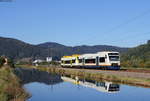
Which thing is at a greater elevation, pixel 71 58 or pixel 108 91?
pixel 71 58

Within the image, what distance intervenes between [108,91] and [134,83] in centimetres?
588

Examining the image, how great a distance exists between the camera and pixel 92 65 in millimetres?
84312

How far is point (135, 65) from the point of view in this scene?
95.2 m

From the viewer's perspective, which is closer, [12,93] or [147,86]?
[12,93]

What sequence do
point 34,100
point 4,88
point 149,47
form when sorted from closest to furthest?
point 4,88, point 34,100, point 149,47

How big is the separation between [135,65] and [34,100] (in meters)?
65.0

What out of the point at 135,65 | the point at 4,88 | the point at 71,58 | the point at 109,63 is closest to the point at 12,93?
the point at 4,88

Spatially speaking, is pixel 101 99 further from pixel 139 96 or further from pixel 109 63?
pixel 109 63

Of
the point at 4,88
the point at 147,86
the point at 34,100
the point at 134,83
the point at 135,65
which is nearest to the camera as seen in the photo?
the point at 4,88

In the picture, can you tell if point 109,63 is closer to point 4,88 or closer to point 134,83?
point 134,83

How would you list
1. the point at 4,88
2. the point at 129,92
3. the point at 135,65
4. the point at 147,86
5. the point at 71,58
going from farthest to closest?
the point at 71,58, the point at 135,65, the point at 147,86, the point at 129,92, the point at 4,88

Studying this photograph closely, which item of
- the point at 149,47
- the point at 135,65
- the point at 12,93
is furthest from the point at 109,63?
the point at 149,47

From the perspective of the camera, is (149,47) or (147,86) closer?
(147,86)

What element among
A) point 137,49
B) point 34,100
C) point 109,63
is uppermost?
point 137,49
